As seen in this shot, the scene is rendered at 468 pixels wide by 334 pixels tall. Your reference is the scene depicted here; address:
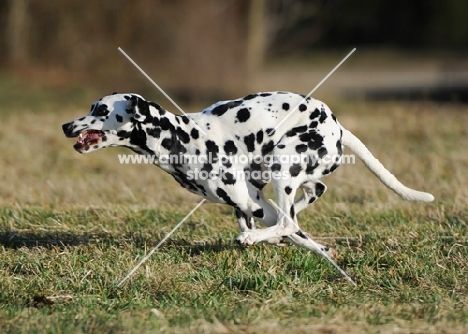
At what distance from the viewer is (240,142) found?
20.6 feet

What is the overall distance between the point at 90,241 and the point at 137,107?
1457 millimetres

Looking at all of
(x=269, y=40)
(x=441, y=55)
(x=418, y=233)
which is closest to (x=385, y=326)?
(x=418, y=233)

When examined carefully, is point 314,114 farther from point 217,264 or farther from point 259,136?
point 217,264

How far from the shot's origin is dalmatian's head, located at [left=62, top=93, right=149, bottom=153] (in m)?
6.12

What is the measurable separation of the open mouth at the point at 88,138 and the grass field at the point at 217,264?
0.92 meters

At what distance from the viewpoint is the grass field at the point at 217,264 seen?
5.20m

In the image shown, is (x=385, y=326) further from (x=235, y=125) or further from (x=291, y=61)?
(x=291, y=61)

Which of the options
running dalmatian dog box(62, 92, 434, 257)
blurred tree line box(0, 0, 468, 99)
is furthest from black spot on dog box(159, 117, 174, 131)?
blurred tree line box(0, 0, 468, 99)

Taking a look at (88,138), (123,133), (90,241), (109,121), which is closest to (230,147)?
(123,133)

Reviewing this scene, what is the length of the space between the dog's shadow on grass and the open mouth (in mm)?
1011

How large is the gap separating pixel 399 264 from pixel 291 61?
33302 mm

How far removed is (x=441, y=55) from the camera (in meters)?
41.0

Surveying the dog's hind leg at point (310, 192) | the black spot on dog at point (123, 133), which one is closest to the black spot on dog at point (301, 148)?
the dog's hind leg at point (310, 192)

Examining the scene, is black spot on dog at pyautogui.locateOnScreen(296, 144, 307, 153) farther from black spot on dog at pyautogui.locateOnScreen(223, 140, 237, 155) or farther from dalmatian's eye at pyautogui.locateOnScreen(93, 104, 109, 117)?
dalmatian's eye at pyautogui.locateOnScreen(93, 104, 109, 117)
